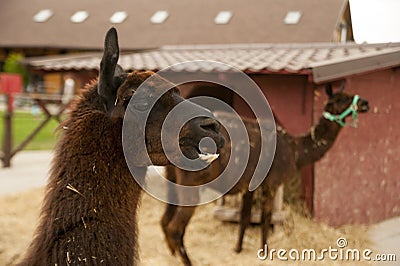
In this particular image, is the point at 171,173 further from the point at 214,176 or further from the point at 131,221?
the point at 131,221

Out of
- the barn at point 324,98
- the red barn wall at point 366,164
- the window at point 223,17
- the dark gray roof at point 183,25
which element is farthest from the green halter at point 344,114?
the window at point 223,17

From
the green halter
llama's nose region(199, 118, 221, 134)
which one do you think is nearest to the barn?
the green halter

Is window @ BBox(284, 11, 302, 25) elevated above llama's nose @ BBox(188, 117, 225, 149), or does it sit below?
above

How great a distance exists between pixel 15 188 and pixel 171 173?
4316 millimetres

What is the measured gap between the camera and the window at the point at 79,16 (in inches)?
1033

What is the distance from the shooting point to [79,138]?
2.71 m

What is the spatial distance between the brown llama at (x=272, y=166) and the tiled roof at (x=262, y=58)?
637 mm

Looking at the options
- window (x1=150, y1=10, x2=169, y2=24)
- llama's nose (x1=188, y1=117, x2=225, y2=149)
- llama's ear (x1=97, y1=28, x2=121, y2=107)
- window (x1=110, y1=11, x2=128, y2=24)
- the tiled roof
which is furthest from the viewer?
window (x1=110, y1=11, x2=128, y2=24)

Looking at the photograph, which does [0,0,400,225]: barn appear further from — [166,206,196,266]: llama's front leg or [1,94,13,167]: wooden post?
[166,206,196,266]: llama's front leg

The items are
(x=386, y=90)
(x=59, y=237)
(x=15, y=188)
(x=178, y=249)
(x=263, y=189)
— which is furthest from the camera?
(x=15, y=188)

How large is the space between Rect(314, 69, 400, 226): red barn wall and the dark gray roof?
14051 mm

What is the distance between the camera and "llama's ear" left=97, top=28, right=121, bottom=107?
2.45 m

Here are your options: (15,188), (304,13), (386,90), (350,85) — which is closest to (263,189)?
(350,85)

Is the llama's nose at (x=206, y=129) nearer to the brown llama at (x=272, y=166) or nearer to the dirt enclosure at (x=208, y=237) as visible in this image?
the brown llama at (x=272, y=166)
